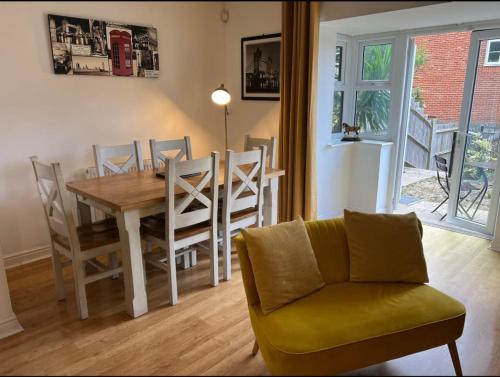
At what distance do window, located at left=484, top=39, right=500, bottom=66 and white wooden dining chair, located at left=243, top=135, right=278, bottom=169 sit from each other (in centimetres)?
192

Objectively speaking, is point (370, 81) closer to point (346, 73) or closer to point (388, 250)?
point (346, 73)

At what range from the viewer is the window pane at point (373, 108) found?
1.57m

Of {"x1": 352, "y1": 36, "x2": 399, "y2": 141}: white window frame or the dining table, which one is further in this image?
the dining table

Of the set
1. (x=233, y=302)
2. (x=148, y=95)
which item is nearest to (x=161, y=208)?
(x=233, y=302)

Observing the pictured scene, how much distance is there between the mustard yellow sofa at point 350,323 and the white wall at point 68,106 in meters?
1.56

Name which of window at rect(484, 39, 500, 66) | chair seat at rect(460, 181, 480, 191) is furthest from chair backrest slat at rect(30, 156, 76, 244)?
window at rect(484, 39, 500, 66)

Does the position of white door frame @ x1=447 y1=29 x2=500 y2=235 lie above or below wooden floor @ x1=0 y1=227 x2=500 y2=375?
above

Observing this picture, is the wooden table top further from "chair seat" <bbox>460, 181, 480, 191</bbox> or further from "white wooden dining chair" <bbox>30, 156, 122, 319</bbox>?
"chair seat" <bbox>460, 181, 480, 191</bbox>

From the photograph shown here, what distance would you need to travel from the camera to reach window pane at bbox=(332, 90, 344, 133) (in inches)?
72.4

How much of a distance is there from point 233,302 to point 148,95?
2.07 meters

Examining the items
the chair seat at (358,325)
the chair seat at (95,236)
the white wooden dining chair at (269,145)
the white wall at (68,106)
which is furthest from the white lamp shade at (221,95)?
the chair seat at (358,325)

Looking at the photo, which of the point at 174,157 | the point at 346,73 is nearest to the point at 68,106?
the point at 174,157

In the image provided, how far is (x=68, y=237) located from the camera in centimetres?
206

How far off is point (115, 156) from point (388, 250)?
7.17 ft
